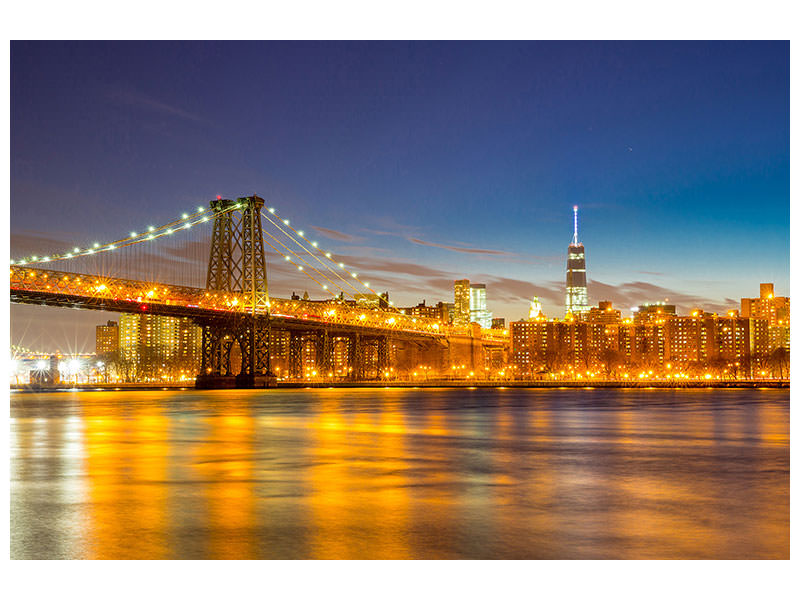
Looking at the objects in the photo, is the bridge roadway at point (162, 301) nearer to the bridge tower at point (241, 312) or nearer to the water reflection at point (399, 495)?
the bridge tower at point (241, 312)

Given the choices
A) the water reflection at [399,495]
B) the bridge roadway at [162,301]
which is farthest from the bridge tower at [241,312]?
the water reflection at [399,495]

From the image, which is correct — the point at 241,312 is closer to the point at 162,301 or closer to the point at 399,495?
the point at 162,301

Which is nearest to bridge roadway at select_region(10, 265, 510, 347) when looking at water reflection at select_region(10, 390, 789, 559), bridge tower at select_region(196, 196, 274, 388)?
bridge tower at select_region(196, 196, 274, 388)

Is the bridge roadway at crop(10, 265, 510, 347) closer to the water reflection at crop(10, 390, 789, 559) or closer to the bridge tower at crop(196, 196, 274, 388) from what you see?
the bridge tower at crop(196, 196, 274, 388)

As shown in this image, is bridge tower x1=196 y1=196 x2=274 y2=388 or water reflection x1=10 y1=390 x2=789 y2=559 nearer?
water reflection x1=10 y1=390 x2=789 y2=559

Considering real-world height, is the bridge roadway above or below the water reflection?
above
